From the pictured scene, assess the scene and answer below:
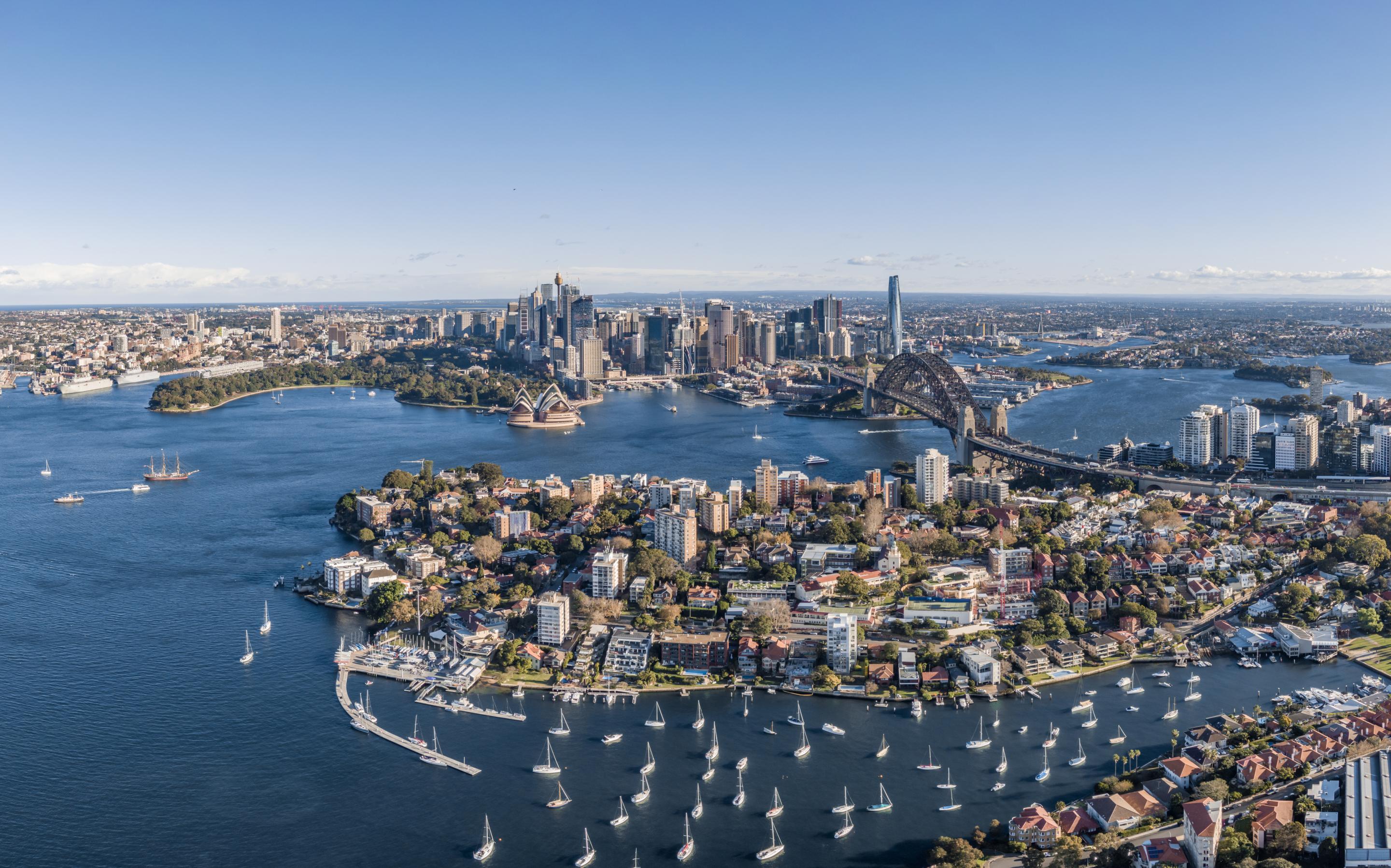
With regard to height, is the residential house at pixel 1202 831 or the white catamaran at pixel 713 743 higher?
the residential house at pixel 1202 831

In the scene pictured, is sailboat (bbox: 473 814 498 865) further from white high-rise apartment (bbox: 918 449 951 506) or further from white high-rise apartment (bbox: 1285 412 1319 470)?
white high-rise apartment (bbox: 1285 412 1319 470)

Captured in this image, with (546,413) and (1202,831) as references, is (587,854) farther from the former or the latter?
(546,413)

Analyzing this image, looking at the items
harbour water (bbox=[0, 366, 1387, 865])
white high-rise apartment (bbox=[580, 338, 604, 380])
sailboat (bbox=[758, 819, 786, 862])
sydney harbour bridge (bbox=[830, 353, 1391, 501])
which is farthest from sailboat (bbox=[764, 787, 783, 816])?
white high-rise apartment (bbox=[580, 338, 604, 380])

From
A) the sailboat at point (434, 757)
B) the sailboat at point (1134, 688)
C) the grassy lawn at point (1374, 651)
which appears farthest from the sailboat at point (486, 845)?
the grassy lawn at point (1374, 651)

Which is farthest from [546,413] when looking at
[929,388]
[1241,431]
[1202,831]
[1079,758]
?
[1202,831]


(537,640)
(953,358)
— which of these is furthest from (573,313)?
(537,640)

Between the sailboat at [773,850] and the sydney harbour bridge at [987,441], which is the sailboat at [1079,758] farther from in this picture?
the sydney harbour bridge at [987,441]
